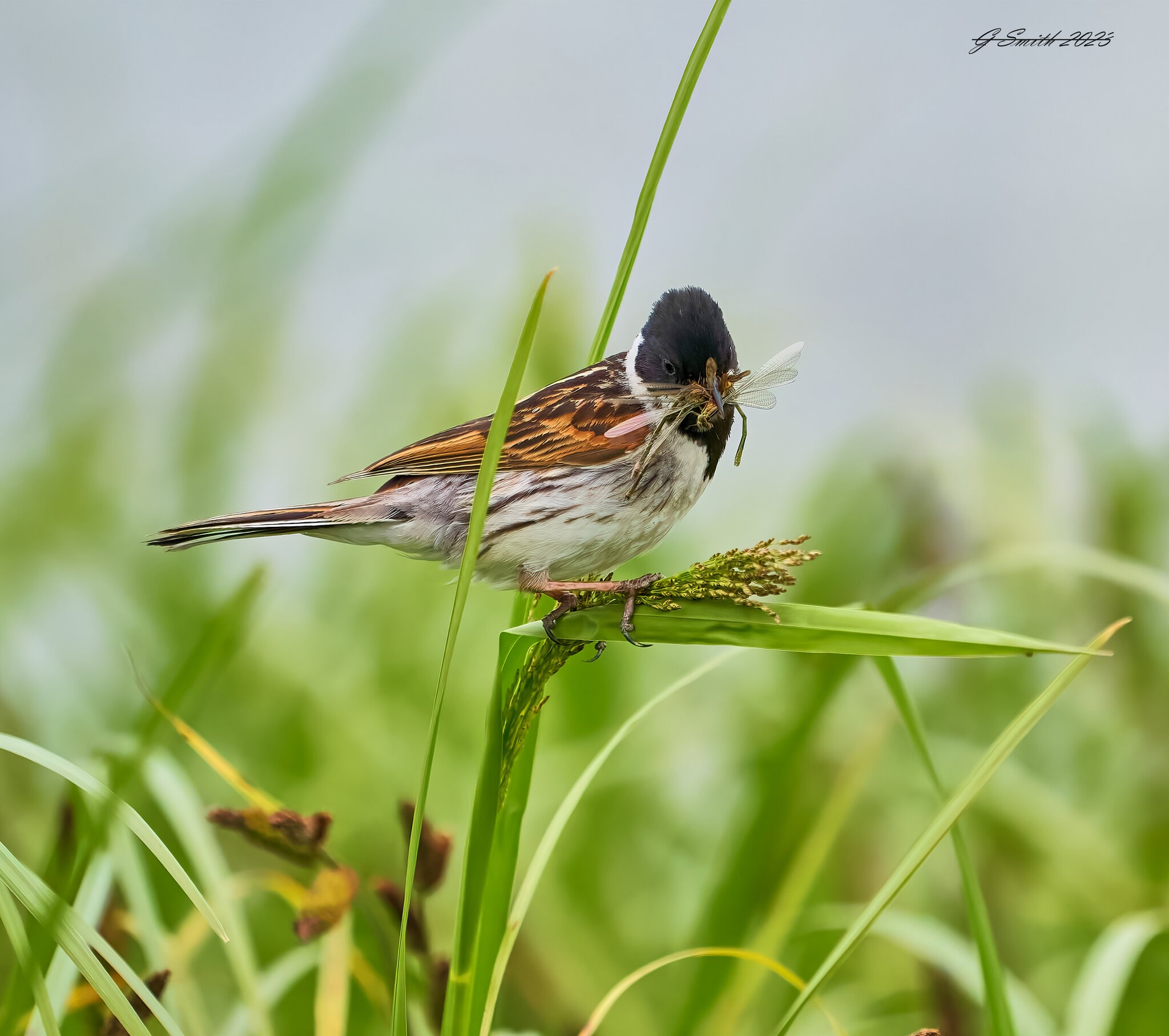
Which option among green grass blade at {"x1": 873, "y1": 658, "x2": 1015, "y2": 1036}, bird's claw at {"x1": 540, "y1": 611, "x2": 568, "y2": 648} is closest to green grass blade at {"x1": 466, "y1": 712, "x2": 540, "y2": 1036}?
bird's claw at {"x1": 540, "y1": 611, "x2": 568, "y2": 648}

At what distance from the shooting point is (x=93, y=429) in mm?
3832

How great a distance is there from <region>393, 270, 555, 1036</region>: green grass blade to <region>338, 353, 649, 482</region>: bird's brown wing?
0.88 meters

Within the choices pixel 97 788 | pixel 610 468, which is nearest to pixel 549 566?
pixel 610 468

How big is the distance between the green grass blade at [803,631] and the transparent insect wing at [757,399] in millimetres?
601

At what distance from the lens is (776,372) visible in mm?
2014

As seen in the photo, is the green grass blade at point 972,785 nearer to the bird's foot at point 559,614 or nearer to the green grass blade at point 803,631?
the green grass blade at point 803,631

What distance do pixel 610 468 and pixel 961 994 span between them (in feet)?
6.47

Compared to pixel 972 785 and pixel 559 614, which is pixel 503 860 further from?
pixel 972 785

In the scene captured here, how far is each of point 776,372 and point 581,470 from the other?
1.62ft

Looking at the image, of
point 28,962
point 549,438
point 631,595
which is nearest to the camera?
point 28,962

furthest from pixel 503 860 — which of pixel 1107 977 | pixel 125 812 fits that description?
pixel 1107 977

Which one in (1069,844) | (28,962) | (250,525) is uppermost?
(250,525)

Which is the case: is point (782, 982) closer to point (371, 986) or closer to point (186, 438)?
point (371, 986)

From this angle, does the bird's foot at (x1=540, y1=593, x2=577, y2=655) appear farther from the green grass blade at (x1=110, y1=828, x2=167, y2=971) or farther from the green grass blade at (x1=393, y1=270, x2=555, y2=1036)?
the green grass blade at (x1=110, y1=828, x2=167, y2=971)
